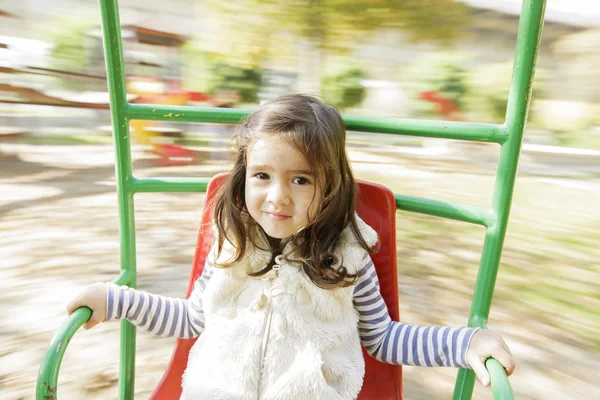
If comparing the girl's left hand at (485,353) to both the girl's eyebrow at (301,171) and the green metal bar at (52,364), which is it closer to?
the girl's eyebrow at (301,171)

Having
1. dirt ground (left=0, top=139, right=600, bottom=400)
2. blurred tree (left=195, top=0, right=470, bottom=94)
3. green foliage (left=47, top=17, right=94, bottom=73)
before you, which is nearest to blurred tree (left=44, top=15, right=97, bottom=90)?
green foliage (left=47, top=17, right=94, bottom=73)

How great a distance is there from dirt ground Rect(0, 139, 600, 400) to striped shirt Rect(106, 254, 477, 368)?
13.4 inches

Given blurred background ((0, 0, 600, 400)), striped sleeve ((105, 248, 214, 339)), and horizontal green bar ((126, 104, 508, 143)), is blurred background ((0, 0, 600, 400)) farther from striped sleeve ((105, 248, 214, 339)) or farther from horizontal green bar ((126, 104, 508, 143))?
striped sleeve ((105, 248, 214, 339))

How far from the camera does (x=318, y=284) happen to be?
0.84m

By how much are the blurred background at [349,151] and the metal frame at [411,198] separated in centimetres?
40

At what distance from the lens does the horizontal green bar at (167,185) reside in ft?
3.32

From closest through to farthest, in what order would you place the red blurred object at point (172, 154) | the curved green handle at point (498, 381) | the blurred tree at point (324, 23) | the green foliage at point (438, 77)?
the curved green handle at point (498, 381), the blurred tree at point (324, 23), the green foliage at point (438, 77), the red blurred object at point (172, 154)

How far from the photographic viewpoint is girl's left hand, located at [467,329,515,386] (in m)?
0.74

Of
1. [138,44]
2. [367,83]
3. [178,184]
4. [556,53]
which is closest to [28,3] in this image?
[138,44]

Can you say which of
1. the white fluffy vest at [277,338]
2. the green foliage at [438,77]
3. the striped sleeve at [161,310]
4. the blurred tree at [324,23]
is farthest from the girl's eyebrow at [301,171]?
the green foliage at [438,77]

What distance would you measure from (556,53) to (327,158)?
12.9ft

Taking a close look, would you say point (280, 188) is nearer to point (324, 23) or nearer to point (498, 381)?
point (498, 381)

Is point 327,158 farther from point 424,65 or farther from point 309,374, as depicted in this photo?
point 424,65

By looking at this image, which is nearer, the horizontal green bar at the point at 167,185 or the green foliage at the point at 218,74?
the horizontal green bar at the point at 167,185
